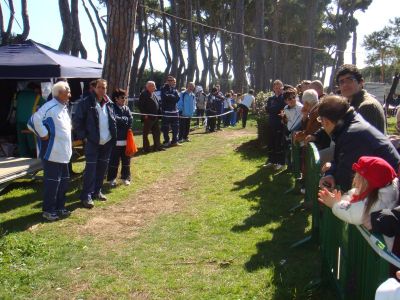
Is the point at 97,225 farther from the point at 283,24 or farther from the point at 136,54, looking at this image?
the point at 283,24

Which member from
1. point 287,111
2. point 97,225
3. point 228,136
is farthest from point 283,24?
point 97,225

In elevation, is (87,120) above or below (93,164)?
above

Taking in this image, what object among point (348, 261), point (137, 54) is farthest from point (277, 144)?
point (137, 54)

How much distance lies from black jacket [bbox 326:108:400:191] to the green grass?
1.08m

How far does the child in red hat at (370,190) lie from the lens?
263 cm

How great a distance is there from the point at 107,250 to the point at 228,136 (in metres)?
11.1

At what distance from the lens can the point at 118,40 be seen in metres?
8.77

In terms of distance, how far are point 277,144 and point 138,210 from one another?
3.65 meters

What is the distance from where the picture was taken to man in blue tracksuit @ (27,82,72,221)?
585 centimetres

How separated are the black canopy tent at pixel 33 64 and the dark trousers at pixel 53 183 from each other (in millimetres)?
3086

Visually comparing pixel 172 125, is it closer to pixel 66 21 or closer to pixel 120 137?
pixel 120 137

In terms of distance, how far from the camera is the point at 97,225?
5.93m

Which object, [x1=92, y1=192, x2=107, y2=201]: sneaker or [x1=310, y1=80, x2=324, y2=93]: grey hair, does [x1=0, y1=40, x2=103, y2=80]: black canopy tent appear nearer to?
[x1=92, y1=192, x2=107, y2=201]: sneaker

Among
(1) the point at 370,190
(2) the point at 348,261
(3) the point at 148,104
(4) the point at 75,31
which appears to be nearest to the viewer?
(1) the point at 370,190
